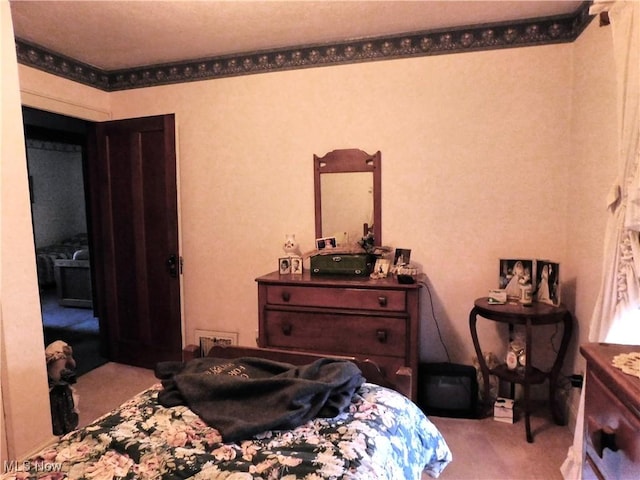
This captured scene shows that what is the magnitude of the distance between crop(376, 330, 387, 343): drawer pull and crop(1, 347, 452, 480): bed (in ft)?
3.24

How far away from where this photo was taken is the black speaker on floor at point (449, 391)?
2574mm

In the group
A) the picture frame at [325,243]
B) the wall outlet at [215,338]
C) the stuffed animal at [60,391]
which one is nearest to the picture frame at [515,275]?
the picture frame at [325,243]

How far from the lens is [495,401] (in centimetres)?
262

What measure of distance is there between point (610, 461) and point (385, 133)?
89.9 inches

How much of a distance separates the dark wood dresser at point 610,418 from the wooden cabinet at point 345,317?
117cm

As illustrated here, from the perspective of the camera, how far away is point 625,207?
1.64 m

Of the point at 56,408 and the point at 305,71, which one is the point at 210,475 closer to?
the point at 56,408

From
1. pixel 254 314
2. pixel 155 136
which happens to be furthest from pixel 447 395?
pixel 155 136

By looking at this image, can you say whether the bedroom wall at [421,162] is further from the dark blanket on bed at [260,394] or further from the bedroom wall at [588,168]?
the dark blanket on bed at [260,394]

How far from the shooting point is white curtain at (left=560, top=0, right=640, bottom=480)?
59.8 inches

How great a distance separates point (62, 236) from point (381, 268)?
714 centimetres

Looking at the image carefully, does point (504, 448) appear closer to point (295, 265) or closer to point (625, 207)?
point (625, 207)

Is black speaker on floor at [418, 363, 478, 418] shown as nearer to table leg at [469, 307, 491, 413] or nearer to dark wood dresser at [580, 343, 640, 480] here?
table leg at [469, 307, 491, 413]

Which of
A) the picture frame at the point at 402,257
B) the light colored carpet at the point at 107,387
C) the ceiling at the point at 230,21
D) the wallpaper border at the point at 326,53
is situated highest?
the ceiling at the point at 230,21
